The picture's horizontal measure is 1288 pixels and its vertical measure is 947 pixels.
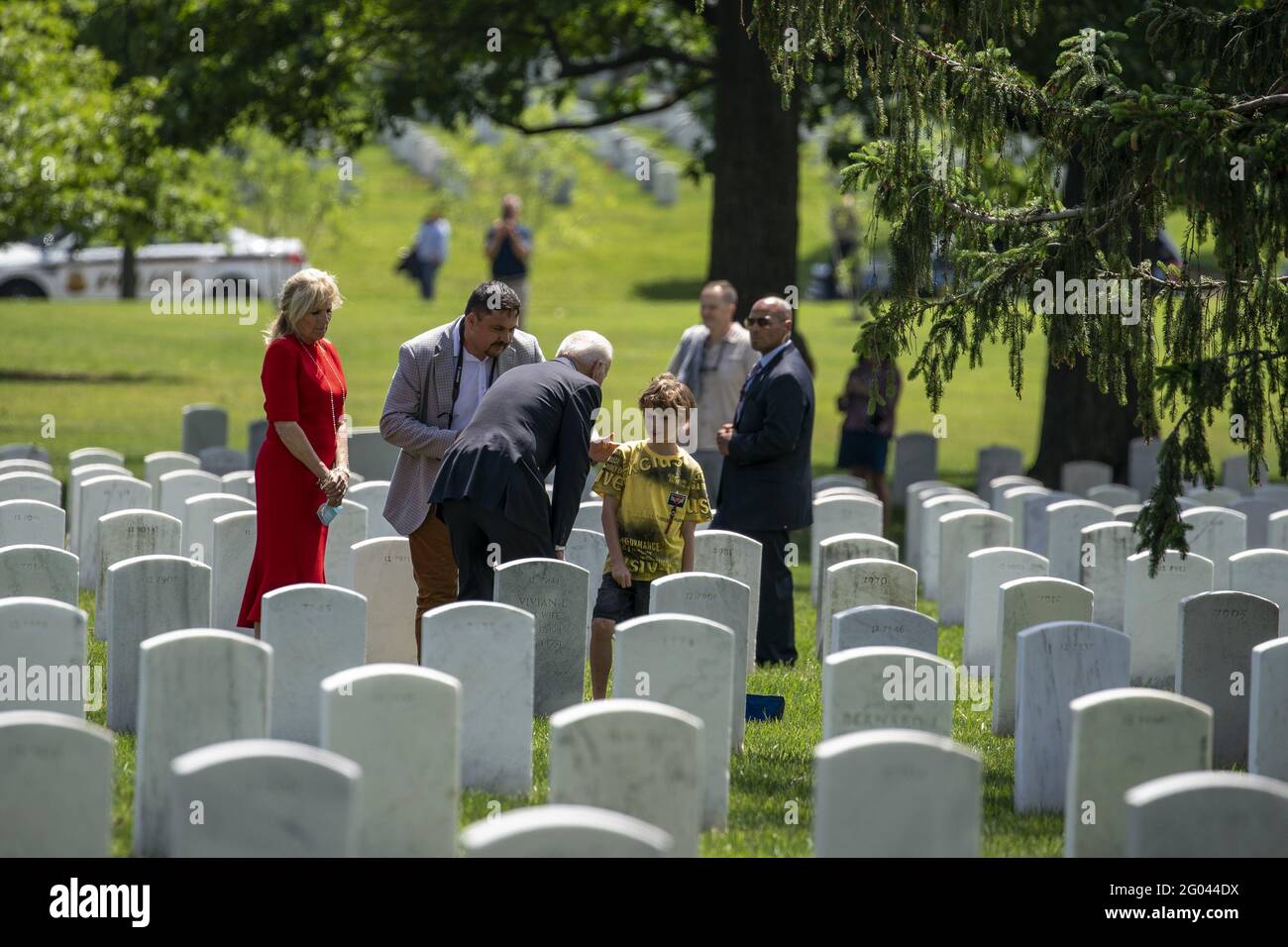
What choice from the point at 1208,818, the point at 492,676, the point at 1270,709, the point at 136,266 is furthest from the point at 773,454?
the point at 136,266

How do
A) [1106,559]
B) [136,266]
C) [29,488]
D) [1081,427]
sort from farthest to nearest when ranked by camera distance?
[136,266] < [1081,427] < [29,488] < [1106,559]

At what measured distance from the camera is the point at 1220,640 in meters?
7.54

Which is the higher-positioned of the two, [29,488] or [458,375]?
[458,375]

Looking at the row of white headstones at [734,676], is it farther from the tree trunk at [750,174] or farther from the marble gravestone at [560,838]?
the tree trunk at [750,174]

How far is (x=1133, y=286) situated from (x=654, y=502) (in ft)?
8.03

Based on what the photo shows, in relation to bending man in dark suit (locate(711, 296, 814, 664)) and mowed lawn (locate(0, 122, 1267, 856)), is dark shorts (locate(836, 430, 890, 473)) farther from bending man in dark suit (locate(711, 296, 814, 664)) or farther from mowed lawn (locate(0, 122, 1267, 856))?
bending man in dark suit (locate(711, 296, 814, 664))

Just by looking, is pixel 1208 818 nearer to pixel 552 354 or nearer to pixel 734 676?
pixel 734 676

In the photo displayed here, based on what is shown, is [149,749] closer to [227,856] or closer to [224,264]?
[227,856]

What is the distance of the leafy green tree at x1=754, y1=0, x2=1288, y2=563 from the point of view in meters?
7.08

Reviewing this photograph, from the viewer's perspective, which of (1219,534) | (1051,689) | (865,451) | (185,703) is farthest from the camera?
(865,451)

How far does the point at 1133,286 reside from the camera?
24.7ft

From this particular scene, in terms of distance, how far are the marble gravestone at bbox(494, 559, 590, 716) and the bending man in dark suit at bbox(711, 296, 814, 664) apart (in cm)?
175

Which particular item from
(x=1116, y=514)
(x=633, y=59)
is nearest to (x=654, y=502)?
(x=1116, y=514)

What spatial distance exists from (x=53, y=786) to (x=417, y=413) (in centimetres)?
333
